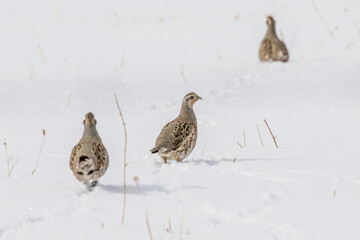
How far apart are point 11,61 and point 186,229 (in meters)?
7.54

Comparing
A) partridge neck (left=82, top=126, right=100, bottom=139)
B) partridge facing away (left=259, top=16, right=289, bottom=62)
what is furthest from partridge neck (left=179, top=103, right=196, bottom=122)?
partridge facing away (left=259, top=16, right=289, bottom=62)

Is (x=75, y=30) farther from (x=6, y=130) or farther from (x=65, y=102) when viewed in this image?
(x=6, y=130)

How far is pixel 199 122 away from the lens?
7.94 metres

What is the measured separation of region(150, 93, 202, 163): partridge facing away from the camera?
5.97m

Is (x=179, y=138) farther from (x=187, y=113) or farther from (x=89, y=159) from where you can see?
(x=89, y=159)

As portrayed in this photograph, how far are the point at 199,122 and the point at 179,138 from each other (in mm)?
1876

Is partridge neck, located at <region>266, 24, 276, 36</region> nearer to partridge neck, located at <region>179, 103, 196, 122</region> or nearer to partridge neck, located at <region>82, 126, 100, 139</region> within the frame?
partridge neck, located at <region>179, 103, 196, 122</region>

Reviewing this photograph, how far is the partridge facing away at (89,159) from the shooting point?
4.83 metres

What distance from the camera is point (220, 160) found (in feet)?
19.6

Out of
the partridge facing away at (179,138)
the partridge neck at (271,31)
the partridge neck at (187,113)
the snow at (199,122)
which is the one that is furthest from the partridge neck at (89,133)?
the partridge neck at (271,31)

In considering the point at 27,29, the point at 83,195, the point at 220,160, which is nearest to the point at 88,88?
the point at 220,160

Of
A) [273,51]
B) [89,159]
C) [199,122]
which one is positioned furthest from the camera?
[273,51]

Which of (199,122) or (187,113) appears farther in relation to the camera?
(199,122)

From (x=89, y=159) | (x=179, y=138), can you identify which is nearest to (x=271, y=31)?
(x=179, y=138)
